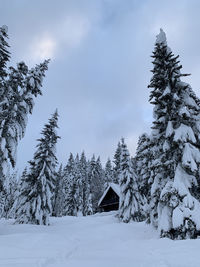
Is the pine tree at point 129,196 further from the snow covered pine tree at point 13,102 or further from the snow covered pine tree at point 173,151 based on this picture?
the snow covered pine tree at point 13,102

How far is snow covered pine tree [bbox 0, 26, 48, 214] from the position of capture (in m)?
13.6

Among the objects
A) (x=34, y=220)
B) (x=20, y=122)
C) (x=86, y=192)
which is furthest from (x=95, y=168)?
(x=20, y=122)

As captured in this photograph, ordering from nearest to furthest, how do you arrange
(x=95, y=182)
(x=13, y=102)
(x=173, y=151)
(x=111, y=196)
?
(x=173, y=151)
(x=13, y=102)
(x=111, y=196)
(x=95, y=182)

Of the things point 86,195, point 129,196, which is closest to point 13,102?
point 129,196

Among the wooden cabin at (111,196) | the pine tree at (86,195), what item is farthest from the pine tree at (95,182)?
the wooden cabin at (111,196)

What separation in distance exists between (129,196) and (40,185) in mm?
11069

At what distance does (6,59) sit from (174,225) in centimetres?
1570

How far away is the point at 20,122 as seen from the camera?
1550 centimetres

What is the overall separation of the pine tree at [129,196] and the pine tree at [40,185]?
30.0ft

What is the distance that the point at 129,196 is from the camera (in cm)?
2411

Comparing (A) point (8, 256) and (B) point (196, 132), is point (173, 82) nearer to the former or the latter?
(B) point (196, 132)

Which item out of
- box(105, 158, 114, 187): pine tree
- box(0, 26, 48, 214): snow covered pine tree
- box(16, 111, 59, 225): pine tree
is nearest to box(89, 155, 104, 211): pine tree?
box(105, 158, 114, 187): pine tree

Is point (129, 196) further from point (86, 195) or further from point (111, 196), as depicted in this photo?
point (86, 195)

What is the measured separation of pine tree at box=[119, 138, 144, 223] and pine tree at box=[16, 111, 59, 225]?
916 cm
